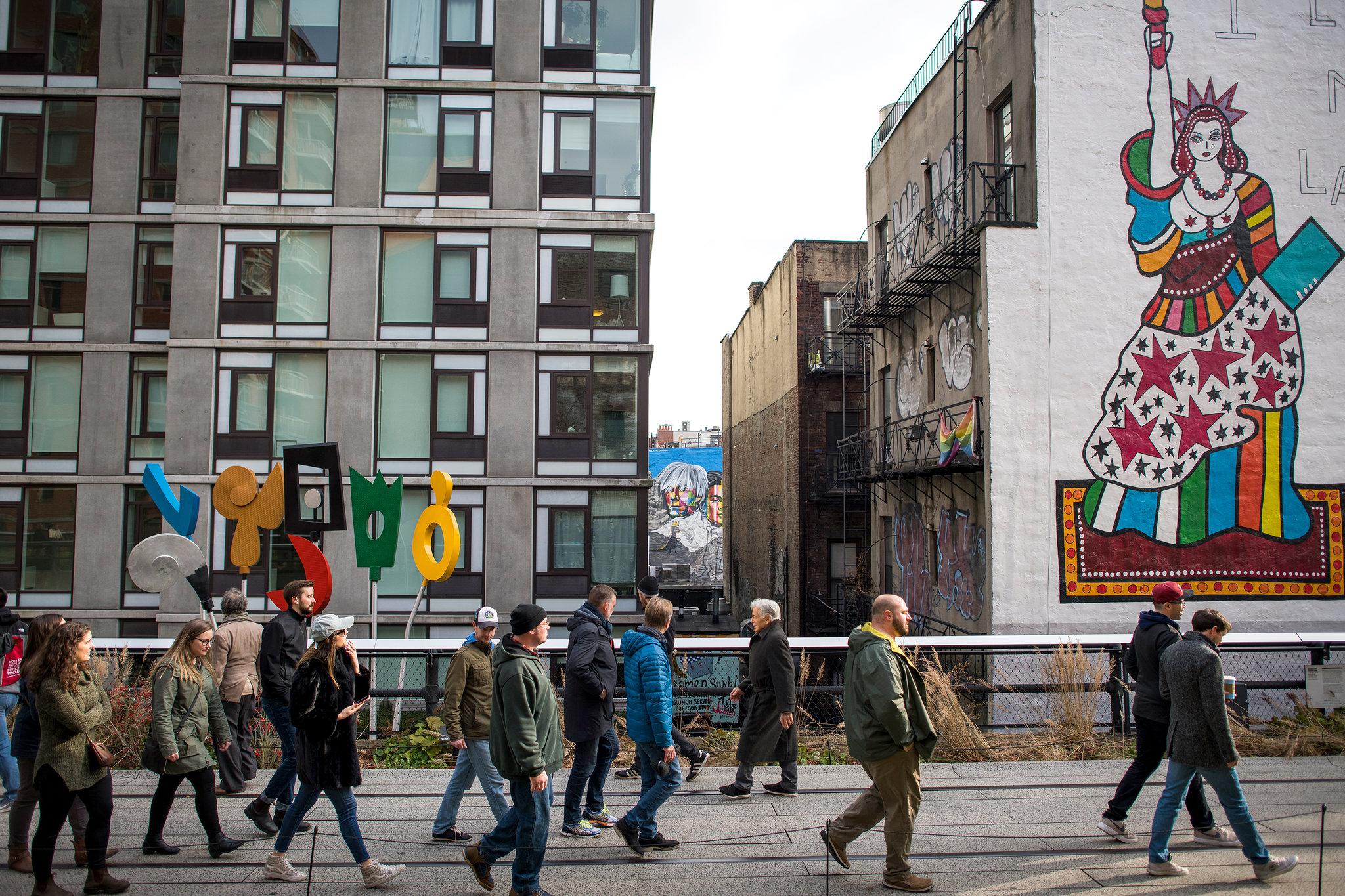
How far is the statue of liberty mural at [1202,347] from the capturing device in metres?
14.5

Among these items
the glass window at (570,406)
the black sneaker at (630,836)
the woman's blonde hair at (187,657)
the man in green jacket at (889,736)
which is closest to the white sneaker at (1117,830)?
the man in green jacket at (889,736)

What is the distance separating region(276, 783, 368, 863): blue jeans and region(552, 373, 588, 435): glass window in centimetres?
1376

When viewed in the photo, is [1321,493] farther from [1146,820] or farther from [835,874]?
[835,874]

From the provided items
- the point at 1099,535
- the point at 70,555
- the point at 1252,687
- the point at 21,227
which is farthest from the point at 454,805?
the point at 21,227

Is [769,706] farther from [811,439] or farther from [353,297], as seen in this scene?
[811,439]

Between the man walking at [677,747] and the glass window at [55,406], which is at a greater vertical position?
the glass window at [55,406]

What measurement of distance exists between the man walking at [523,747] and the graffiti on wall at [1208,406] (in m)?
11.1

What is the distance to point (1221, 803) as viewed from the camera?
6137mm

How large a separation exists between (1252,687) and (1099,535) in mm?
4695

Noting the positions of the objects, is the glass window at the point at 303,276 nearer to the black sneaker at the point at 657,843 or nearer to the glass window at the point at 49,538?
the glass window at the point at 49,538

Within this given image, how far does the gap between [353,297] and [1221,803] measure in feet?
57.0

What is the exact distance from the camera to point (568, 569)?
19.6m

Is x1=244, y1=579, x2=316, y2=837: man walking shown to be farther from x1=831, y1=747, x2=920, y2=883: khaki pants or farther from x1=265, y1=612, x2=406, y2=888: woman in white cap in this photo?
x1=831, y1=747, x2=920, y2=883: khaki pants

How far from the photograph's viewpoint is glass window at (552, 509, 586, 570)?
19594 mm
